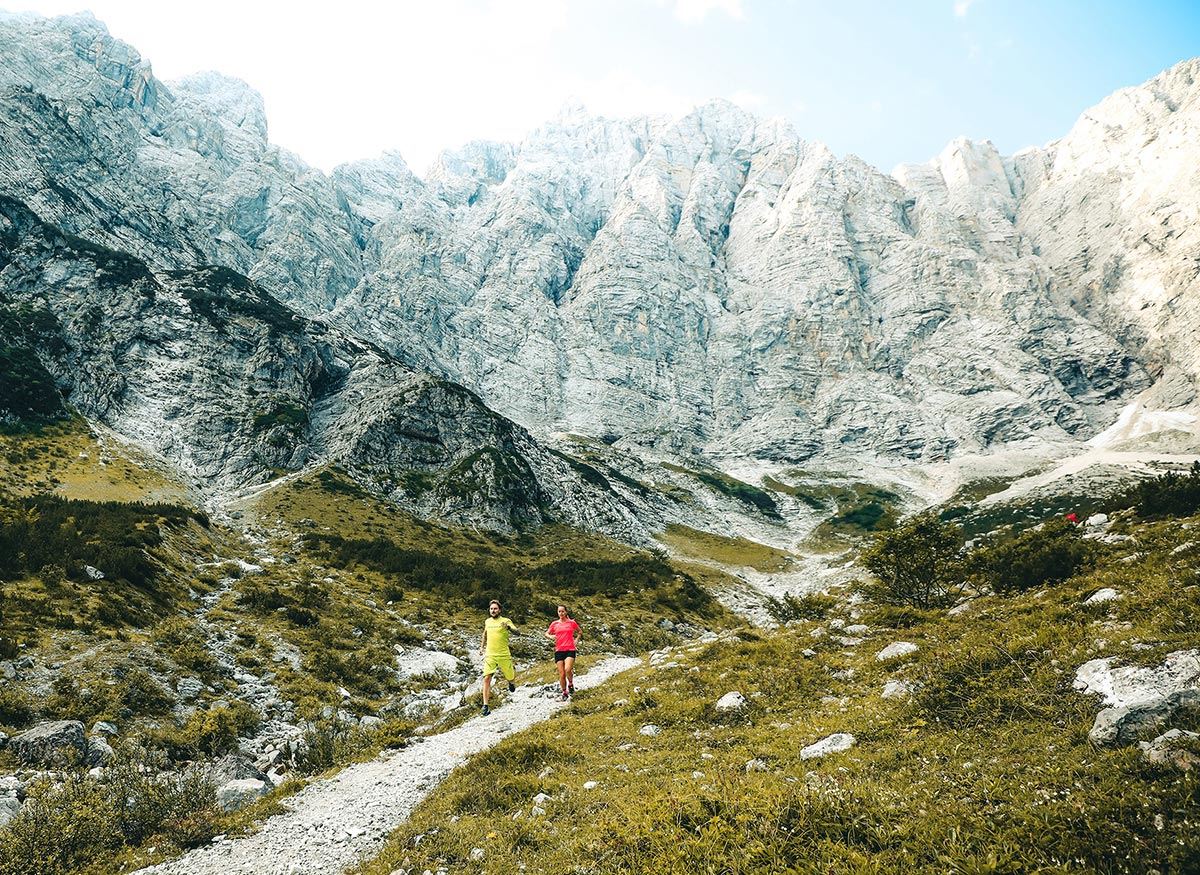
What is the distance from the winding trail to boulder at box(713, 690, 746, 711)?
6.06 m

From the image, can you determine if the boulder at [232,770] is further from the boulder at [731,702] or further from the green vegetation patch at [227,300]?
the green vegetation patch at [227,300]

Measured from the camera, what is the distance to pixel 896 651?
43.3 ft

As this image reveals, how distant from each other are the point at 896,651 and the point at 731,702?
4.08 m

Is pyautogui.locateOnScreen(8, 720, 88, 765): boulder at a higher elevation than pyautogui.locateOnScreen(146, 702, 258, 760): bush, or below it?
higher

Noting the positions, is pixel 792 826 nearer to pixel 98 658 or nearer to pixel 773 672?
pixel 773 672

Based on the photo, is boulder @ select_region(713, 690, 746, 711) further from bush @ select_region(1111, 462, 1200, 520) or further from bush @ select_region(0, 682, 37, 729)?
bush @ select_region(1111, 462, 1200, 520)

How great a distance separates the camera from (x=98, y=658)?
17.4 metres

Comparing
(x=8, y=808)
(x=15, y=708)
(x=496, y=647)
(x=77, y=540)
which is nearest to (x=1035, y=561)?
(x=496, y=647)

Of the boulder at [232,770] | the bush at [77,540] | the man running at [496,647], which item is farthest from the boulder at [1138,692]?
the bush at [77,540]

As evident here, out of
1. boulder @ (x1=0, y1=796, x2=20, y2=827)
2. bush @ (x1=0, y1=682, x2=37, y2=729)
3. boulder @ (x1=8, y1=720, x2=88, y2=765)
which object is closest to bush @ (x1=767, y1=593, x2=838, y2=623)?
boulder @ (x1=8, y1=720, x2=88, y2=765)

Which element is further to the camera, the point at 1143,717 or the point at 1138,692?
the point at 1138,692

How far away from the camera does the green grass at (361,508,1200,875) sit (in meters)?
5.20

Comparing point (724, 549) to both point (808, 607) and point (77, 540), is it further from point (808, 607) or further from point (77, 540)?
point (77, 540)

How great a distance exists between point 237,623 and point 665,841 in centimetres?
2708
